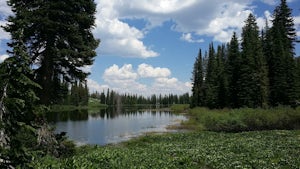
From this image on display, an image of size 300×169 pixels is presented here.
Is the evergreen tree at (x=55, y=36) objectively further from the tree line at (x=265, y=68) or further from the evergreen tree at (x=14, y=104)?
the tree line at (x=265, y=68)

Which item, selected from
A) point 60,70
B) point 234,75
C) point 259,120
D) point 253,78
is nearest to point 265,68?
point 253,78

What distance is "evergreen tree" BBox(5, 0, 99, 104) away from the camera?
757 inches

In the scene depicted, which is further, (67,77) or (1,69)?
(67,77)

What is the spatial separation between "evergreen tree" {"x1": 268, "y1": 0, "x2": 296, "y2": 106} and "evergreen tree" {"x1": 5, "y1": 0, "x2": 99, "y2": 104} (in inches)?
1498

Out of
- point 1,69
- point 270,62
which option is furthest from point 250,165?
point 270,62

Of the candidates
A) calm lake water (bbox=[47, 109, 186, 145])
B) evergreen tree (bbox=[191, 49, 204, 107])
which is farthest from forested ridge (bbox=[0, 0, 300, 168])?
evergreen tree (bbox=[191, 49, 204, 107])

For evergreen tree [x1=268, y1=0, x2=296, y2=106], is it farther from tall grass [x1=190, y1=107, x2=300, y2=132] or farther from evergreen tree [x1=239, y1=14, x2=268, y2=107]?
tall grass [x1=190, y1=107, x2=300, y2=132]

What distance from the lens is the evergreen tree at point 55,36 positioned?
19.2 meters

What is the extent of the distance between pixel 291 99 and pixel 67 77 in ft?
133

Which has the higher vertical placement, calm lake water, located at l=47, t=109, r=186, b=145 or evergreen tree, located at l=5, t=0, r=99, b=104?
evergreen tree, located at l=5, t=0, r=99, b=104

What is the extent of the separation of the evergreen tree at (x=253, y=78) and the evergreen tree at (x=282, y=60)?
1.95m

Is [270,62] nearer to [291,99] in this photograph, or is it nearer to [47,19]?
[291,99]

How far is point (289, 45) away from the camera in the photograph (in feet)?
192

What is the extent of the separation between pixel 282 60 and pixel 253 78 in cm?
574
